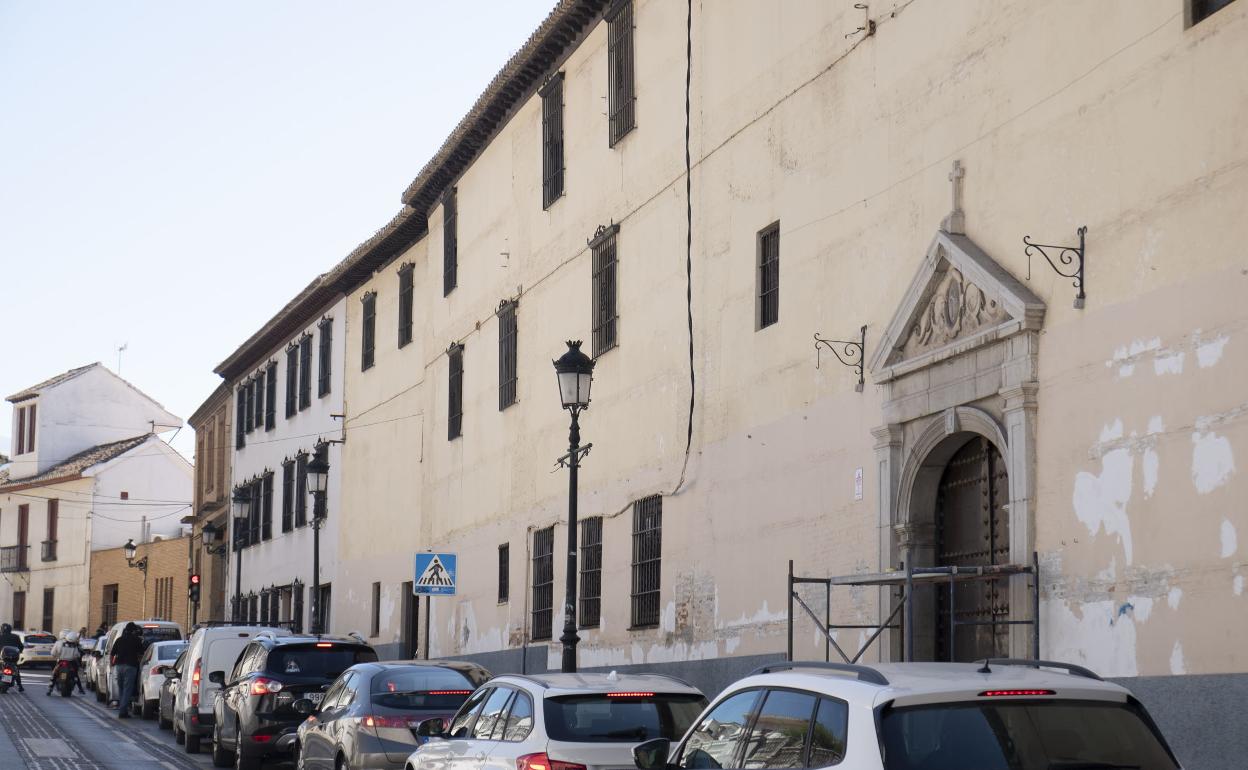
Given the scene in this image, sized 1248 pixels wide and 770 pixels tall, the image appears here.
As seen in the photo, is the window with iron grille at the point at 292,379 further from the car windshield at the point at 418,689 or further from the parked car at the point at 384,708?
the car windshield at the point at 418,689

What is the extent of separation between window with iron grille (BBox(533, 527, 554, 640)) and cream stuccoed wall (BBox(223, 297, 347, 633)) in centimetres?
1381

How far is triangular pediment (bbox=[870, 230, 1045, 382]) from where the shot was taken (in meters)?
13.6

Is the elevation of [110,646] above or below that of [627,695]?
below

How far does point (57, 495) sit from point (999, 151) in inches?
2570

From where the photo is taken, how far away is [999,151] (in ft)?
46.5

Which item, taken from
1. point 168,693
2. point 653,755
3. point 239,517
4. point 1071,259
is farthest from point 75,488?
point 653,755

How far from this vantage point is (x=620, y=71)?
2336 centimetres

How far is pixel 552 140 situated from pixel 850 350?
10.7 meters

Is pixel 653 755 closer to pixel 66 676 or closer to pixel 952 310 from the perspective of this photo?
pixel 952 310

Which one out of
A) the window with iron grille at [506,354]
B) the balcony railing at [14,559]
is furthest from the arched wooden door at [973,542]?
the balcony railing at [14,559]

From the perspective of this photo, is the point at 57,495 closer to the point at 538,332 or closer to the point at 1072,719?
the point at 538,332

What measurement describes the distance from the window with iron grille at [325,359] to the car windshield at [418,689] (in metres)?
26.1

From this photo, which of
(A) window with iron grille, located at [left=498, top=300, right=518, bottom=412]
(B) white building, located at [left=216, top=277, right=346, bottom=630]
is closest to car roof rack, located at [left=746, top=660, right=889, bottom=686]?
(A) window with iron grille, located at [left=498, top=300, right=518, bottom=412]

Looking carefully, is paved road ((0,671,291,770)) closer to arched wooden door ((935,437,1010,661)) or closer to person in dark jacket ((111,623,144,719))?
person in dark jacket ((111,623,144,719))
